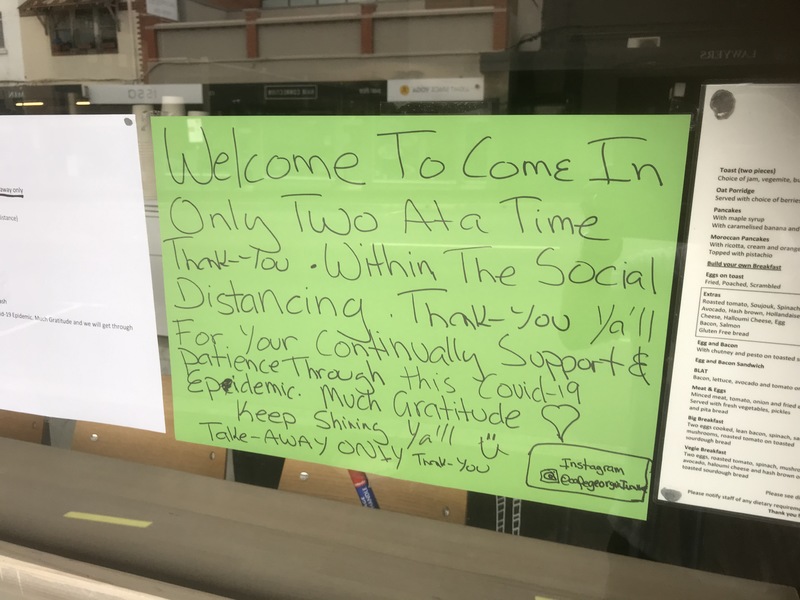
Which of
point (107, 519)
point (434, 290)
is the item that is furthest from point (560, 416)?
point (107, 519)

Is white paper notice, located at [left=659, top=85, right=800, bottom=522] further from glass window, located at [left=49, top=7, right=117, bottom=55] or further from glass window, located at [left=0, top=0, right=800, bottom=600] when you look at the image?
glass window, located at [left=49, top=7, right=117, bottom=55]

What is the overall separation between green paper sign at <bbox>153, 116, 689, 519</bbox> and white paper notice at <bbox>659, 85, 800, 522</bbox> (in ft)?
0.11

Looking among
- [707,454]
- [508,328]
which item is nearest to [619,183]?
[508,328]

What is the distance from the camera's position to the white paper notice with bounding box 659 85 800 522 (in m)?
0.68

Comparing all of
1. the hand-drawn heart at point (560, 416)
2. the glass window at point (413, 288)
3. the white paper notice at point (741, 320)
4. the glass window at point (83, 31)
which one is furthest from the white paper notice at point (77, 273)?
the white paper notice at point (741, 320)

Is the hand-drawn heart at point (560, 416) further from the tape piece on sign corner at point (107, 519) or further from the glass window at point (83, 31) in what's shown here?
the glass window at point (83, 31)

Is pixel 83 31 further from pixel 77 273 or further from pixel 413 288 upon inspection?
pixel 413 288

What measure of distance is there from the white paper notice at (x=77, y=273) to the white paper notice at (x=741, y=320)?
0.78 m

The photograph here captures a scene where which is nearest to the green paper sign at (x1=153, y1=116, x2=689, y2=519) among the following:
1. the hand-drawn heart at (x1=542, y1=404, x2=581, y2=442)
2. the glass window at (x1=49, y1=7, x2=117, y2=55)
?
the hand-drawn heart at (x1=542, y1=404, x2=581, y2=442)

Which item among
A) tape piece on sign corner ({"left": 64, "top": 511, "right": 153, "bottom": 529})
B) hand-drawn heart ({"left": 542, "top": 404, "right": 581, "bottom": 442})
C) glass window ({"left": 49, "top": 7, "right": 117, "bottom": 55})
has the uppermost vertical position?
glass window ({"left": 49, "top": 7, "right": 117, "bottom": 55})

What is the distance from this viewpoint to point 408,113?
779 mm

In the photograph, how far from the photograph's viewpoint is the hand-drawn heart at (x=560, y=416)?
0.80m

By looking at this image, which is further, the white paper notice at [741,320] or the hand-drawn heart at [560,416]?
the hand-drawn heart at [560,416]

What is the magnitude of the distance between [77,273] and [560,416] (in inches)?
30.8
